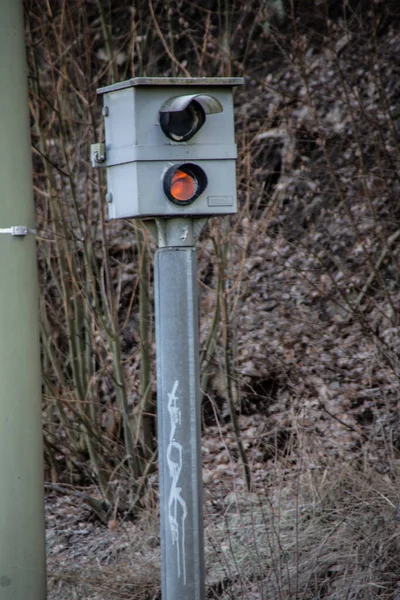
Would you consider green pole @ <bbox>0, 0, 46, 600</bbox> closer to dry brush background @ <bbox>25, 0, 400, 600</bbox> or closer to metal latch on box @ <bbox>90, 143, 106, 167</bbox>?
metal latch on box @ <bbox>90, 143, 106, 167</bbox>

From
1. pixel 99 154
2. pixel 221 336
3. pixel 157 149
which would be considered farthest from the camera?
pixel 221 336

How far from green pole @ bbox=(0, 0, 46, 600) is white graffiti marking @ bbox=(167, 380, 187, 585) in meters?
0.95

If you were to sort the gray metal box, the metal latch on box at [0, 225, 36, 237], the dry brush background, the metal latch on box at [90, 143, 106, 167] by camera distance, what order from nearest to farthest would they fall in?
the gray metal box, the metal latch on box at [90, 143, 106, 167], the metal latch on box at [0, 225, 36, 237], the dry brush background

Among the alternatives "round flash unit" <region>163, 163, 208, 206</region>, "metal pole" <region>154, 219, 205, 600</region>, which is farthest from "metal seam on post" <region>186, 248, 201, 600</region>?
"round flash unit" <region>163, 163, 208, 206</region>

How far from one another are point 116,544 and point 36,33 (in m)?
4.39

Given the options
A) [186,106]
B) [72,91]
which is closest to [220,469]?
[72,91]

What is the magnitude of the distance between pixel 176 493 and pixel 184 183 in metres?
1.26

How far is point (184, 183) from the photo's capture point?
347 cm

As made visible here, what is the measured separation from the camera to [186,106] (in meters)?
3.37

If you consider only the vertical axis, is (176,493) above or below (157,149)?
below

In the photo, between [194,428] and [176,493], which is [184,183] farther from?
[176,493]

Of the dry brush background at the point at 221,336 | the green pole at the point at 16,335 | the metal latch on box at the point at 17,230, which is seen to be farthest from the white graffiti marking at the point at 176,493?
the dry brush background at the point at 221,336

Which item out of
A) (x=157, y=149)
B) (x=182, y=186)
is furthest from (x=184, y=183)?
(x=157, y=149)

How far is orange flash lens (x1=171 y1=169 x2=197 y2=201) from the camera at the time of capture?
3451mm
